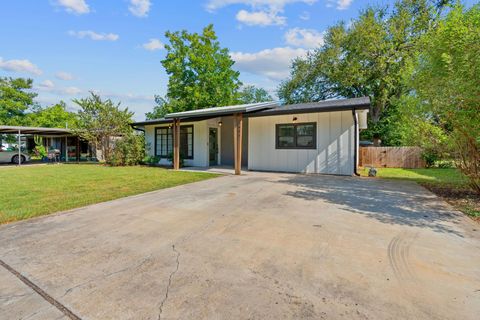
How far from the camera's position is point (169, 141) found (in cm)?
1440

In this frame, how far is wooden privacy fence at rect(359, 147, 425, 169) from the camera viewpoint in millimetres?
13391

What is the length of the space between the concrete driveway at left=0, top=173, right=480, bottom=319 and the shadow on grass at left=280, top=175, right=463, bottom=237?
0.17 feet

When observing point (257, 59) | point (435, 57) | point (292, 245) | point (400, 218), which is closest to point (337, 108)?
point (435, 57)

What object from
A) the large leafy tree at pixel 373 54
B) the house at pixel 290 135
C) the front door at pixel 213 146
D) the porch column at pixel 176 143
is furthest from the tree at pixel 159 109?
the porch column at pixel 176 143

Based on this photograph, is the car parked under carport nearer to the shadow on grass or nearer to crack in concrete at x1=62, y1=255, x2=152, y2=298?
the shadow on grass

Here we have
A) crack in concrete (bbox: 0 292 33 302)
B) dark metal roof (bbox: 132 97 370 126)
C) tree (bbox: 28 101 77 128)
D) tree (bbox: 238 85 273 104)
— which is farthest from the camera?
tree (bbox: 238 85 273 104)

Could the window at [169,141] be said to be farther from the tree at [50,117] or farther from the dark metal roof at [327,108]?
the tree at [50,117]

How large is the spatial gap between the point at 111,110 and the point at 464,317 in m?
17.5

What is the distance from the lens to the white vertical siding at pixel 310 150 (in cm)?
934

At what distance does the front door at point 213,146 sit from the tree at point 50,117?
25.0m

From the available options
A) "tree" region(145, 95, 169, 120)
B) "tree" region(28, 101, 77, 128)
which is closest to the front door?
"tree" region(145, 95, 169, 120)

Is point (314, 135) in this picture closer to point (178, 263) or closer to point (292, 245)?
point (292, 245)

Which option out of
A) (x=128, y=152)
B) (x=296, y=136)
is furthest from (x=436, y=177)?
(x=128, y=152)

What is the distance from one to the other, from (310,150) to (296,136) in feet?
2.71
